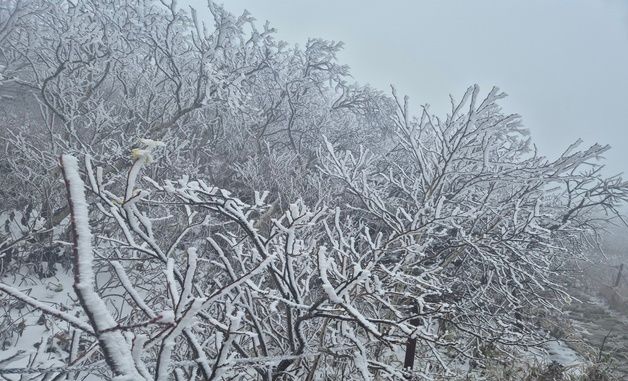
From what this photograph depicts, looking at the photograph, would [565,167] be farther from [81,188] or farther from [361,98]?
[361,98]

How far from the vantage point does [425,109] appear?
4.99 m

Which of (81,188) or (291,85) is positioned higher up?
(291,85)

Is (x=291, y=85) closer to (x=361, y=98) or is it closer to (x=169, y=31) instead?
(x=361, y=98)

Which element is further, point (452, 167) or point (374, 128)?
point (374, 128)

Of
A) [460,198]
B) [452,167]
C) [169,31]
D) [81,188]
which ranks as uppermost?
[169,31]

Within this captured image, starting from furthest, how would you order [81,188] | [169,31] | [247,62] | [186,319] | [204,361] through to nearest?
[247,62], [169,31], [204,361], [186,319], [81,188]

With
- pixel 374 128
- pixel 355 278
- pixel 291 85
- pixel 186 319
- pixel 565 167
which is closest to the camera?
pixel 186 319

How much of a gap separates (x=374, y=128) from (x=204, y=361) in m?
12.5

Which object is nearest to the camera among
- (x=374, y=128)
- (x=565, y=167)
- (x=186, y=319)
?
(x=186, y=319)

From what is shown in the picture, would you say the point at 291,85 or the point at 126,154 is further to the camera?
the point at 291,85

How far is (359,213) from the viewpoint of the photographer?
8.93 metres

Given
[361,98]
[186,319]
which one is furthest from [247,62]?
[186,319]

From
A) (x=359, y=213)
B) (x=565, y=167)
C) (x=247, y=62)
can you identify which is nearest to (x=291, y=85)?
(x=247, y=62)

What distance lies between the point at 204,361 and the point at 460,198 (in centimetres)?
470
